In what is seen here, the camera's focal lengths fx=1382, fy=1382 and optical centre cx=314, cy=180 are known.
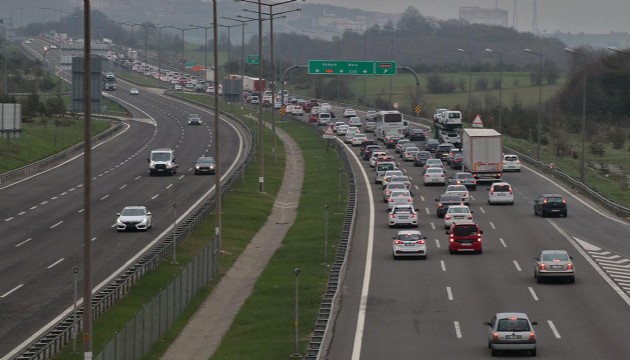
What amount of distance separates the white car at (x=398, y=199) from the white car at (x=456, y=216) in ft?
25.3

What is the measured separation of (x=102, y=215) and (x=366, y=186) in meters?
25.0

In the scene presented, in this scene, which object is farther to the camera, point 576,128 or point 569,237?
point 576,128

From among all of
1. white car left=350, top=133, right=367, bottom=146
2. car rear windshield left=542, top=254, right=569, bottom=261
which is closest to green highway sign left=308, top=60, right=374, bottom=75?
white car left=350, top=133, right=367, bottom=146

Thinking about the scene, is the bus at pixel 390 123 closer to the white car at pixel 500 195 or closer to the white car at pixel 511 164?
the white car at pixel 511 164

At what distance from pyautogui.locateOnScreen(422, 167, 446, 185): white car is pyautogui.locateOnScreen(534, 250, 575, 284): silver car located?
135 feet

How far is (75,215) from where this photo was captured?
75.9 meters

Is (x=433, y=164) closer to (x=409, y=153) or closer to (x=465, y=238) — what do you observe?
(x=409, y=153)

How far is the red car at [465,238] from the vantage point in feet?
204

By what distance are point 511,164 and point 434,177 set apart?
11979 mm

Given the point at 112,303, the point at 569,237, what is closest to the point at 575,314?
the point at 112,303

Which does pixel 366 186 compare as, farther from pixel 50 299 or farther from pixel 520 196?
pixel 50 299

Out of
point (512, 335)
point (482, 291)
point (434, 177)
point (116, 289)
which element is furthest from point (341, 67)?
point (512, 335)

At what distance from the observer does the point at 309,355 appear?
39312mm

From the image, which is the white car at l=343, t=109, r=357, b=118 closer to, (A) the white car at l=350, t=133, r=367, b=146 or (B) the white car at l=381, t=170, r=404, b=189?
(A) the white car at l=350, t=133, r=367, b=146
